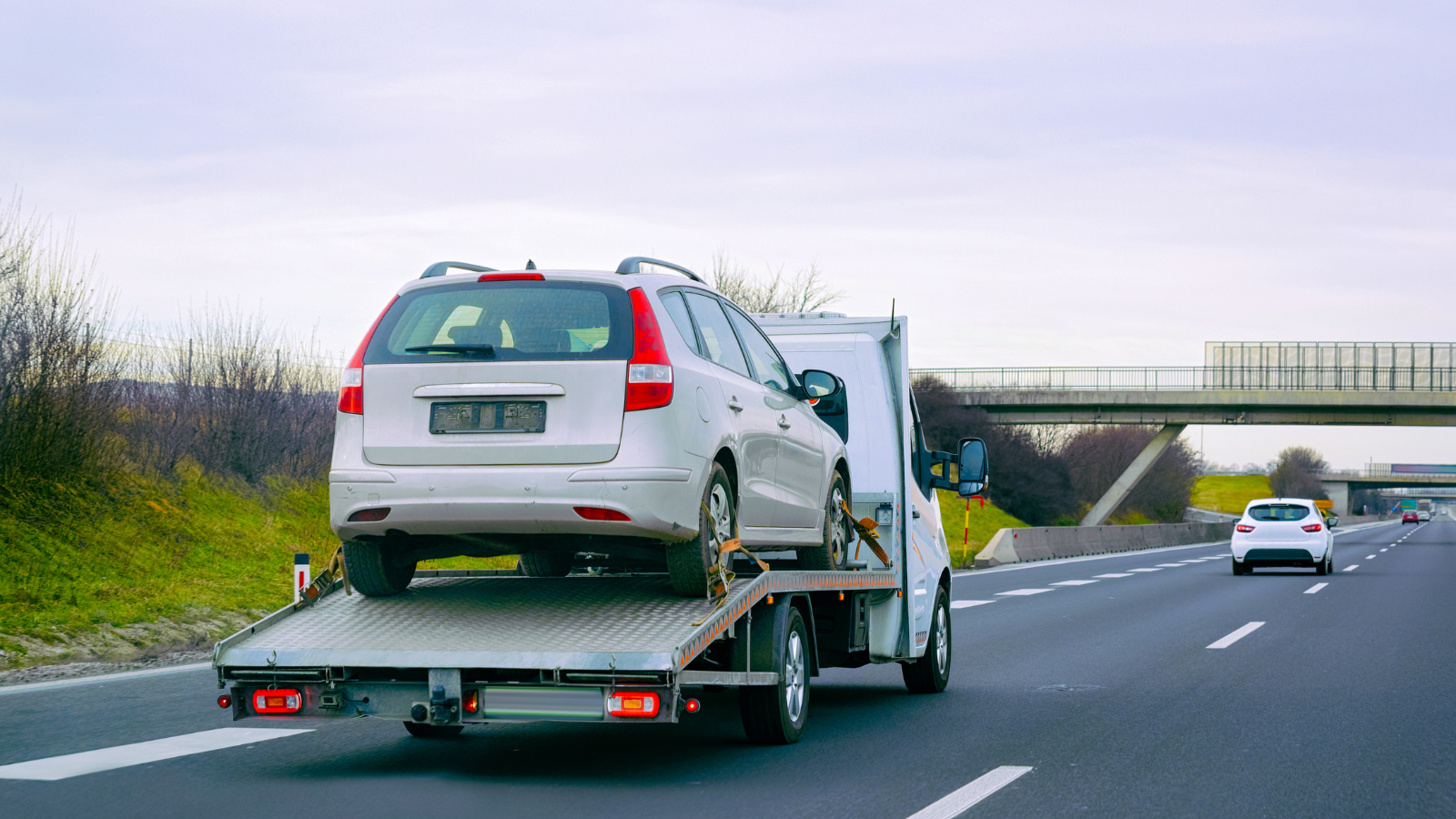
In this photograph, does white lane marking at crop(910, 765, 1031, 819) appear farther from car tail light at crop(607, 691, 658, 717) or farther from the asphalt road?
car tail light at crop(607, 691, 658, 717)

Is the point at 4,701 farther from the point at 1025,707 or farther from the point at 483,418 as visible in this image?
the point at 1025,707

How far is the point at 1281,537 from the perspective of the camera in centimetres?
2761

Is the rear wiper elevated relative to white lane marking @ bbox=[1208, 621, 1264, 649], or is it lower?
elevated

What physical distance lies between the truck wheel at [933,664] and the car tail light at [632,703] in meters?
4.15

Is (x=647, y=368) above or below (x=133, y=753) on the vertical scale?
above

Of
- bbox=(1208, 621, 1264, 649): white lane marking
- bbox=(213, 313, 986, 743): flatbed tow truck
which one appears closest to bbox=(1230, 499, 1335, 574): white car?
bbox=(1208, 621, 1264, 649): white lane marking

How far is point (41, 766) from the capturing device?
660 centimetres

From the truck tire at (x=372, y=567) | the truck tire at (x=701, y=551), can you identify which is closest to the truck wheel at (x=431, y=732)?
the truck tire at (x=372, y=567)

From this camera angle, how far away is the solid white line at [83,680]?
30.4ft

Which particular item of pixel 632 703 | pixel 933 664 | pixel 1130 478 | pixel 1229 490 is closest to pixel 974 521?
pixel 1130 478

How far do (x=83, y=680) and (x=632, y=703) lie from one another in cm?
Answer: 554

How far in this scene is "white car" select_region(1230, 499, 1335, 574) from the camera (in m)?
27.5

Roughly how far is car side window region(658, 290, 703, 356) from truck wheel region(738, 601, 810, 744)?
1324 mm

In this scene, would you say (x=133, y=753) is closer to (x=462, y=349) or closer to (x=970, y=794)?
(x=462, y=349)
